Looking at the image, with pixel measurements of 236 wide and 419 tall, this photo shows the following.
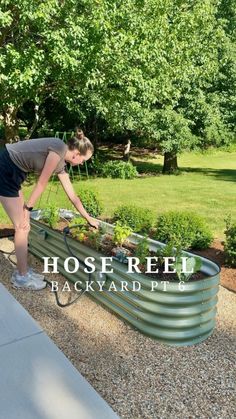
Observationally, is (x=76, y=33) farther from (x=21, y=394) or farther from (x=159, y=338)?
(x=21, y=394)

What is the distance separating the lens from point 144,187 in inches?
498

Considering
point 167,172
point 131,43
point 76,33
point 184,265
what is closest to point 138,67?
point 131,43

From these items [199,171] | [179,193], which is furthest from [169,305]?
[199,171]

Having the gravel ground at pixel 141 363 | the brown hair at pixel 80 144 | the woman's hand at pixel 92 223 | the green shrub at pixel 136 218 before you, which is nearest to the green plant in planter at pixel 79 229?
the woman's hand at pixel 92 223

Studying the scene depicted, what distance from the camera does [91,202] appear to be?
690 cm

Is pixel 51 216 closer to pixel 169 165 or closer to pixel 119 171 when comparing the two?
pixel 119 171

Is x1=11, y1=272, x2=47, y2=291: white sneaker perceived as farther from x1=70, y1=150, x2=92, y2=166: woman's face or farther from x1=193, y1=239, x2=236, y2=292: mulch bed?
x1=193, y1=239, x2=236, y2=292: mulch bed

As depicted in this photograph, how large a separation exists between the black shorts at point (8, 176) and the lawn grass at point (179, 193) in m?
3.44

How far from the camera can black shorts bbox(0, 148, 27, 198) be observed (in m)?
3.92

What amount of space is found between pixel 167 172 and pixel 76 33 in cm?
967

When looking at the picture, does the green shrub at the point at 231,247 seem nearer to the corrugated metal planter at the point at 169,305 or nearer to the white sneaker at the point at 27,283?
the corrugated metal planter at the point at 169,305

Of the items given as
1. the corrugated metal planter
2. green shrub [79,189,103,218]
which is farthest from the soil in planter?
green shrub [79,189,103,218]

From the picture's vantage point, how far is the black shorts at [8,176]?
3.92 m

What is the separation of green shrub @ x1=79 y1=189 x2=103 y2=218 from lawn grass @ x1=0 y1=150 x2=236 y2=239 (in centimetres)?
46
